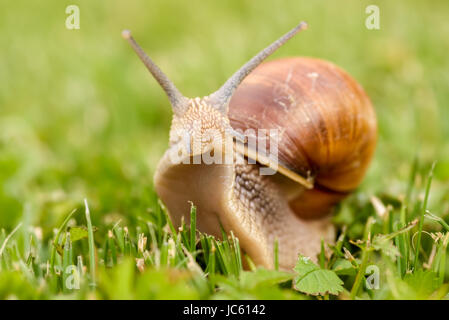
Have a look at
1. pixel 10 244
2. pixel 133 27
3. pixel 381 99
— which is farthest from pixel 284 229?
pixel 133 27

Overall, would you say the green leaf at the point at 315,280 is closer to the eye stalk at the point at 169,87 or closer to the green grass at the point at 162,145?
the green grass at the point at 162,145

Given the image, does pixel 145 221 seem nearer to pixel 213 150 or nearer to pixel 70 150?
pixel 213 150

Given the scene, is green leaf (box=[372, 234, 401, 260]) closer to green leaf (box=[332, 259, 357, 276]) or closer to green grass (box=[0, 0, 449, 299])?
green grass (box=[0, 0, 449, 299])

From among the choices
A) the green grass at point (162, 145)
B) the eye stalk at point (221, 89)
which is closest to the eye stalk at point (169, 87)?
the eye stalk at point (221, 89)

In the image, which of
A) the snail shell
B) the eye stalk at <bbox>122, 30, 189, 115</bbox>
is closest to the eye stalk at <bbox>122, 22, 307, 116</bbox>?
the eye stalk at <bbox>122, 30, 189, 115</bbox>

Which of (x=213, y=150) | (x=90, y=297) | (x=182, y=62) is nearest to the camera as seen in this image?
(x=90, y=297)
